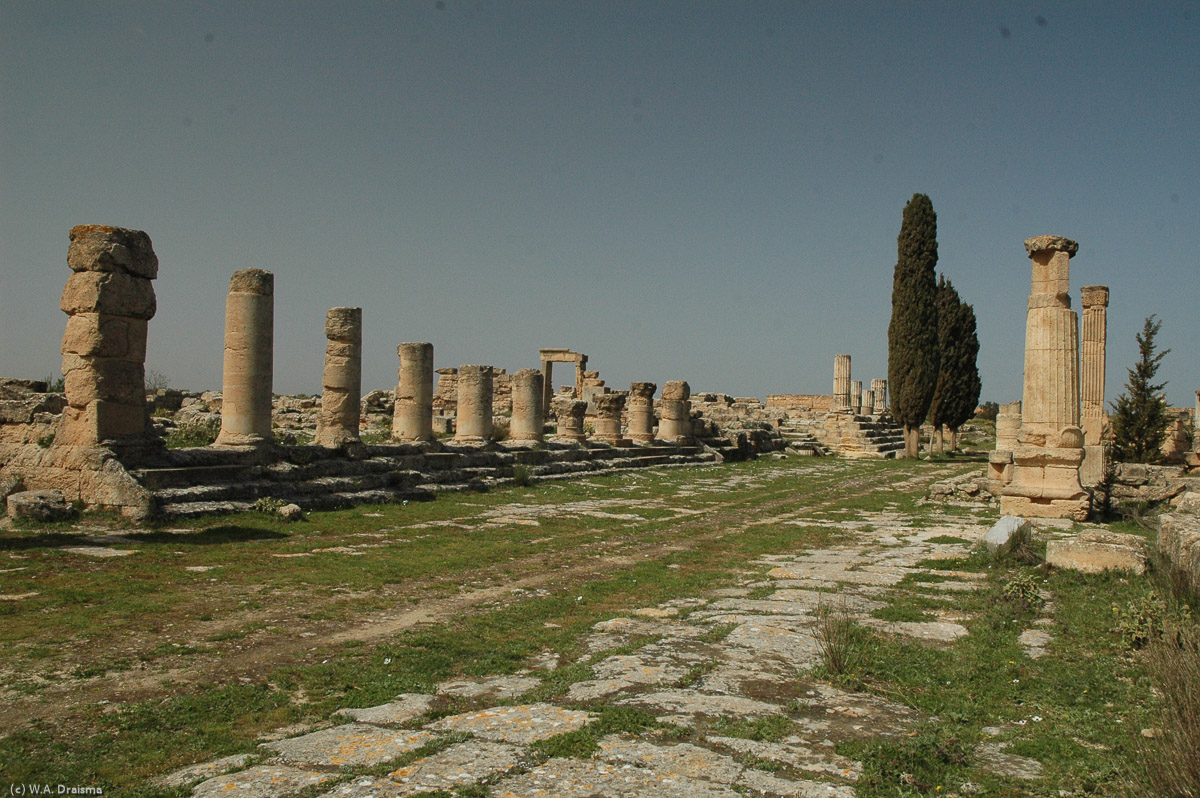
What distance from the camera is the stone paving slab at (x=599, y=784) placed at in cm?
352

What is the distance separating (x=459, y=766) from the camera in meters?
3.78

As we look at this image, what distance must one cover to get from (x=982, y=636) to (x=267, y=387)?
11.6 m

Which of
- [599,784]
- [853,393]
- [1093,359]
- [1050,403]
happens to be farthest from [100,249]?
[853,393]

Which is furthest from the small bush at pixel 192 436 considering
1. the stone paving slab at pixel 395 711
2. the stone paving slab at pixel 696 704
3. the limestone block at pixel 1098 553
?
the limestone block at pixel 1098 553

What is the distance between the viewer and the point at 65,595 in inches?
275

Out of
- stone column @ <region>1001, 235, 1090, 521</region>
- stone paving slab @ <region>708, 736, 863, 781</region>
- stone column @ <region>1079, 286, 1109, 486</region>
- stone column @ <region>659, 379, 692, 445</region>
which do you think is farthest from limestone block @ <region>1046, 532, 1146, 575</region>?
stone column @ <region>659, 379, 692, 445</region>

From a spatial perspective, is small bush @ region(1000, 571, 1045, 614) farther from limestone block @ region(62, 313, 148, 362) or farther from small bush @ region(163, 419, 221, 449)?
small bush @ region(163, 419, 221, 449)

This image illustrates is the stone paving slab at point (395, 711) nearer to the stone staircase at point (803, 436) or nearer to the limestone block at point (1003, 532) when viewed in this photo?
the limestone block at point (1003, 532)

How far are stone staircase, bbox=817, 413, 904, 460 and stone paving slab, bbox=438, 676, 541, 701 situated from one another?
29.2 m

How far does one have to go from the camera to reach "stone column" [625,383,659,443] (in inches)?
984

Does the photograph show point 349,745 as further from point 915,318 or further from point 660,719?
point 915,318

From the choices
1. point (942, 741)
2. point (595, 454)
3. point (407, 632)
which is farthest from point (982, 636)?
point (595, 454)

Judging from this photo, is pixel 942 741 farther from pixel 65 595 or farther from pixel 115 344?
pixel 115 344

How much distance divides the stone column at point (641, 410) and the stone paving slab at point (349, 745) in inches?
814
